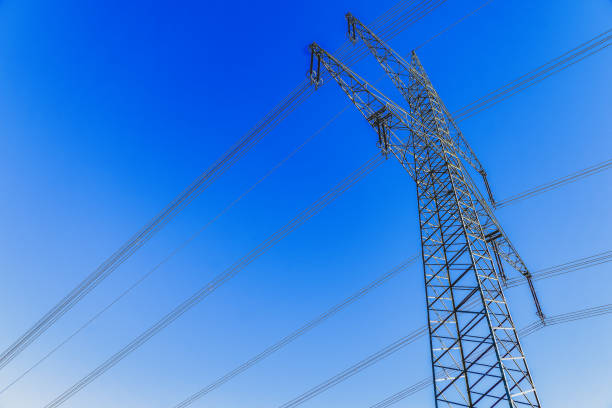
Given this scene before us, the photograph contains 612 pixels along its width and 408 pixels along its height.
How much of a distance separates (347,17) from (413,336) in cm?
1715

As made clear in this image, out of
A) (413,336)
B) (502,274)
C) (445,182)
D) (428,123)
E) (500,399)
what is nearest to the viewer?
(500,399)

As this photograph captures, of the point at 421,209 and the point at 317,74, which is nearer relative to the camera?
the point at 421,209

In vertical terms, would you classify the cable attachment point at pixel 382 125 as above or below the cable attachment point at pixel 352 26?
below

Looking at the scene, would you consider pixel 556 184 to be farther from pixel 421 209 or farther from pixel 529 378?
pixel 529 378

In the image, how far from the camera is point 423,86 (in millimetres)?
15406

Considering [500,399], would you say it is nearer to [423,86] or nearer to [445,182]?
[445,182]

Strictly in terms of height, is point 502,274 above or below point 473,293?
above

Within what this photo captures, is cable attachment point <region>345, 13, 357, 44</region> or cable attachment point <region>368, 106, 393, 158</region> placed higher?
cable attachment point <region>345, 13, 357, 44</region>

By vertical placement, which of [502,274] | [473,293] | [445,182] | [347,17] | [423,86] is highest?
[347,17]

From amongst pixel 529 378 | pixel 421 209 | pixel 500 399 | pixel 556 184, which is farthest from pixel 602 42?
pixel 500 399

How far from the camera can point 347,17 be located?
17375mm

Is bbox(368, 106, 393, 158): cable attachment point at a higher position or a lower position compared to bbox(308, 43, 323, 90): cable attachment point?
lower

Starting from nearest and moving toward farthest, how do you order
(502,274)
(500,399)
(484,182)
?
(500,399), (502,274), (484,182)

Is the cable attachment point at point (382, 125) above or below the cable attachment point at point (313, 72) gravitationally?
below
